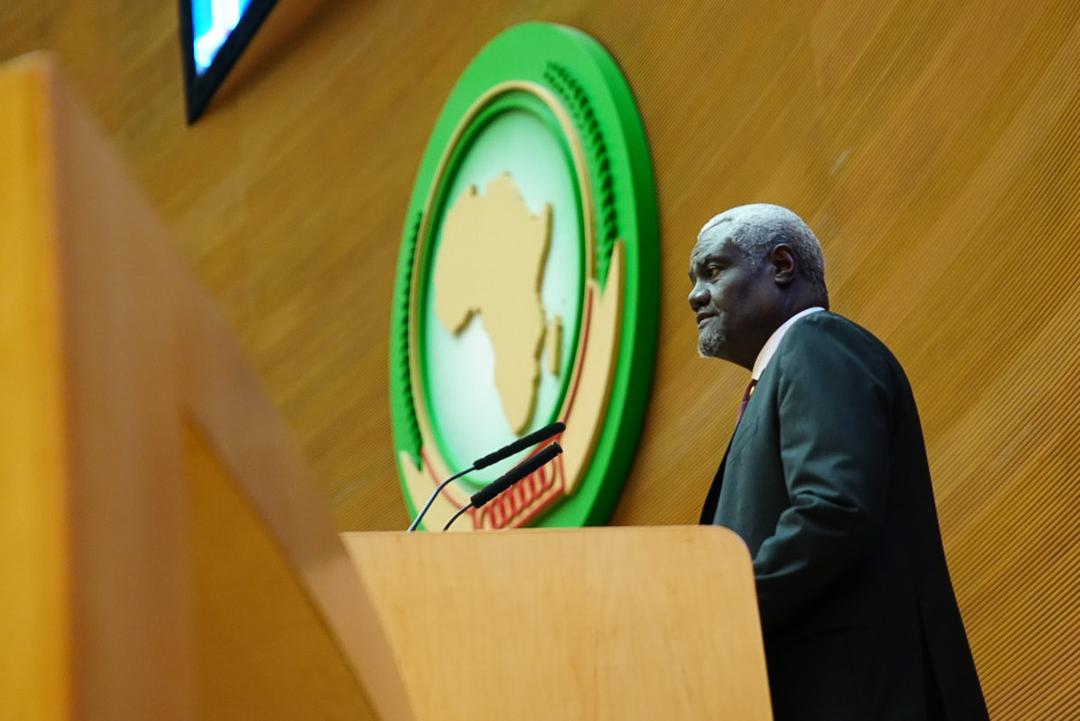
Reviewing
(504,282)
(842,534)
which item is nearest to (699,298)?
(842,534)

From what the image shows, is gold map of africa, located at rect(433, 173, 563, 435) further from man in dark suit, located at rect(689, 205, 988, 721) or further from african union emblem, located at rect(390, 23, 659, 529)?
man in dark suit, located at rect(689, 205, 988, 721)

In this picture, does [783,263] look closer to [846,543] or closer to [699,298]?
[699,298]

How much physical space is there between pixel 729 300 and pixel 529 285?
8.08ft

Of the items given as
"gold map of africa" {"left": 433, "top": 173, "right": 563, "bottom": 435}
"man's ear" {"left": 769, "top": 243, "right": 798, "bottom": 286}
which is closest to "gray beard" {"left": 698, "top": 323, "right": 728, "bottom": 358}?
"man's ear" {"left": 769, "top": 243, "right": 798, "bottom": 286}

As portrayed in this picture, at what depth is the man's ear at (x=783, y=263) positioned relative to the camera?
2527mm

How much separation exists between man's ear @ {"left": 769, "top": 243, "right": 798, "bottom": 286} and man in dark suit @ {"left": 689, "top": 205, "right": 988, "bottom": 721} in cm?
20

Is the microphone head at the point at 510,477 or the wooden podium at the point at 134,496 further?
the microphone head at the point at 510,477

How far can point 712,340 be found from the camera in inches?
100

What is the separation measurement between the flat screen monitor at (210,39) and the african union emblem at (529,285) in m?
1.44

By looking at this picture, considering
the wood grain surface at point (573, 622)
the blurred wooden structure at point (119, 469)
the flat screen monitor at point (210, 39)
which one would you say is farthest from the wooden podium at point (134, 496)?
the flat screen monitor at point (210, 39)

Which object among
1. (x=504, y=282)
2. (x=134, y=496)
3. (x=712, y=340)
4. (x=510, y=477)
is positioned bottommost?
(x=504, y=282)

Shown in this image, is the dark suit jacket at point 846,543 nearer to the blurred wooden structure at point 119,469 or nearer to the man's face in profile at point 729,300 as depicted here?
the man's face in profile at point 729,300

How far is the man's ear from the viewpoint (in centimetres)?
253

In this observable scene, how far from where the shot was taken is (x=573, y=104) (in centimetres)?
481
